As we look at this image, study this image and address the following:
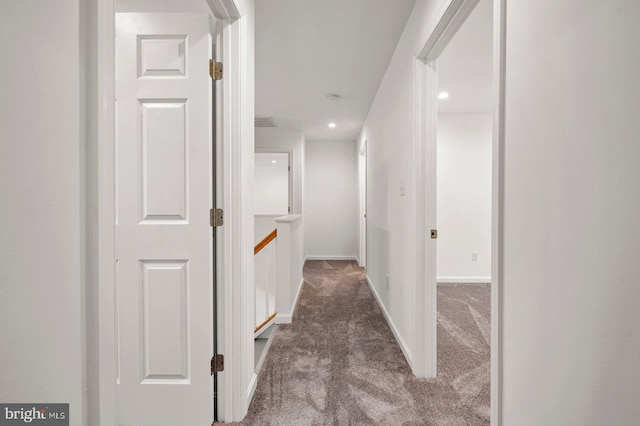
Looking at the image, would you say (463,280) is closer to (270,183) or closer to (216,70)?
(216,70)

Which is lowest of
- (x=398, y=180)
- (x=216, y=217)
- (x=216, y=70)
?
(x=216, y=217)

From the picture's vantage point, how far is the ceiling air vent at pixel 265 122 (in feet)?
15.8

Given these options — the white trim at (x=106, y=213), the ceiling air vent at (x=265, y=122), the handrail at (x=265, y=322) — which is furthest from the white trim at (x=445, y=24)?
the ceiling air vent at (x=265, y=122)

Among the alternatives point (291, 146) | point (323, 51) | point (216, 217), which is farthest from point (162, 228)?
point (291, 146)

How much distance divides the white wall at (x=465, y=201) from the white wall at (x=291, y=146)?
244cm

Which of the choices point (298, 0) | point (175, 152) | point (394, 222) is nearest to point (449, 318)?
point (394, 222)

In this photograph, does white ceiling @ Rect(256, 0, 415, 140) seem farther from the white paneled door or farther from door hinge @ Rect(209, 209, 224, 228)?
door hinge @ Rect(209, 209, 224, 228)

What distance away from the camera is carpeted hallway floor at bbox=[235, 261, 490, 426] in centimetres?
160

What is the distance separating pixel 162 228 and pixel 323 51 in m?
2.16

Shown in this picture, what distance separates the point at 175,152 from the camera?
1484 millimetres

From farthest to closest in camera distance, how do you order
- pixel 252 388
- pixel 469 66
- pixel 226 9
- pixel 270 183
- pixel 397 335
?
pixel 270 183 < pixel 469 66 < pixel 397 335 < pixel 252 388 < pixel 226 9

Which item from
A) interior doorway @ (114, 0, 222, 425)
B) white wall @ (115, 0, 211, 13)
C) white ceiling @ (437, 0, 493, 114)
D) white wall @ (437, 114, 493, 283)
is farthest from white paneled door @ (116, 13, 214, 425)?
white wall @ (437, 114, 493, 283)

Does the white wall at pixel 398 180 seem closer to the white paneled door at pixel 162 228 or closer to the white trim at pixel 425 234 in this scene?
the white trim at pixel 425 234

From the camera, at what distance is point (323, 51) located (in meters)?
2.74
